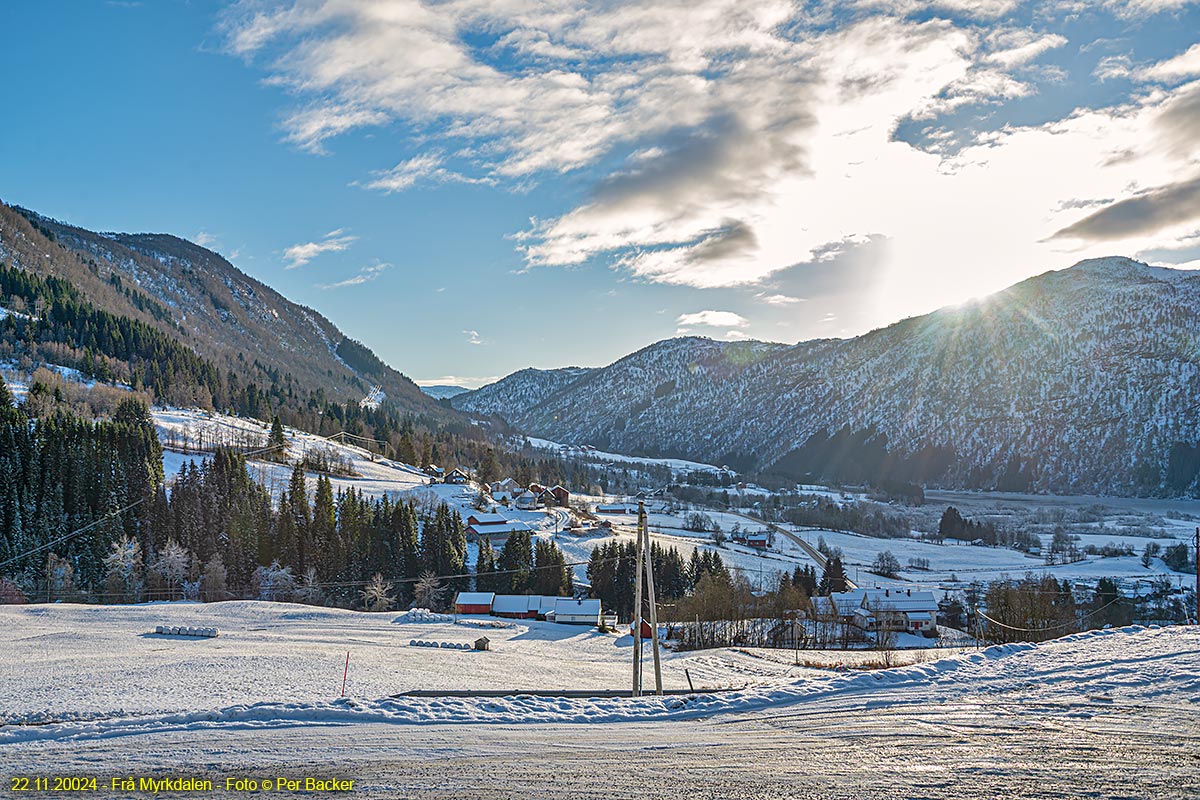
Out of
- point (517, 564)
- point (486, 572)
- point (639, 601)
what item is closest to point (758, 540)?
point (517, 564)

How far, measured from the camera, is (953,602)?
7544 cm

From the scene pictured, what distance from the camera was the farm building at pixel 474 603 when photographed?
6819 centimetres

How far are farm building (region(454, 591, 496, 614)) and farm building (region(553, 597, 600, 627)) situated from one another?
6572 millimetres

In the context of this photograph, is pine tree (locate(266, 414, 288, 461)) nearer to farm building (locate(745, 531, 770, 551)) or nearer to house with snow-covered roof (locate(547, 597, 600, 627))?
house with snow-covered roof (locate(547, 597, 600, 627))

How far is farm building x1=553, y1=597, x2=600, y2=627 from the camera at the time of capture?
2530 inches

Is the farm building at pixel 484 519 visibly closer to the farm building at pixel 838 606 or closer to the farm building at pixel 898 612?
the farm building at pixel 838 606

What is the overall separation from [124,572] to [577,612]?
40930 mm

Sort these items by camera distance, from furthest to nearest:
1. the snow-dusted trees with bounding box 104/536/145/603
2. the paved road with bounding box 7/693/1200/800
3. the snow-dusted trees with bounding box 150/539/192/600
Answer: the snow-dusted trees with bounding box 150/539/192/600 → the snow-dusted trees with bounding box 104/536/145/603 → the paved road with bounding box 7/693/1200/800

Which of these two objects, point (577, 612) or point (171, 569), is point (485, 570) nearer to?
point (577, 612)

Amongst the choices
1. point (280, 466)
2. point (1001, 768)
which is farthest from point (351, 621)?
point (280, 466)

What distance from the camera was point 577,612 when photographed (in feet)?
213

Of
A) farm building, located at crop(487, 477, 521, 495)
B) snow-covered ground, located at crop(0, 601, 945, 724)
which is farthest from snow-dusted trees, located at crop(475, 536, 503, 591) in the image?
farm building, located at crop(487, 477, 521, 495)

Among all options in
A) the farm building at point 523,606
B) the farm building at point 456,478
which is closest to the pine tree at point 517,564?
the farm building at point 523,606

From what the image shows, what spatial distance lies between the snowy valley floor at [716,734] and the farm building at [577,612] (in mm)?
40698
